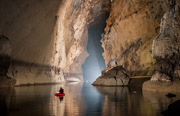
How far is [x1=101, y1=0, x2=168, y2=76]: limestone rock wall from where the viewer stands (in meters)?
22.5

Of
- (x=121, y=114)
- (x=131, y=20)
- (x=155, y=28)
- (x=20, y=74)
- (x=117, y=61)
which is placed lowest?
(x=121, y=114)

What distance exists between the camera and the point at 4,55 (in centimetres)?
1741

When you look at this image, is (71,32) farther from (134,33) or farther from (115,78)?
(115,78)

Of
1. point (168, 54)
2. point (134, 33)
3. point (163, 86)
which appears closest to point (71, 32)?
point (134, 33)

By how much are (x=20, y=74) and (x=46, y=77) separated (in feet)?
20.1

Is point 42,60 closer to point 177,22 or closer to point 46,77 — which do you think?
point 46,77

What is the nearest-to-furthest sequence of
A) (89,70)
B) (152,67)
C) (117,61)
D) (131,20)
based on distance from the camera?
1. (152,67)
2. (131,20)
3. (117,61)
4. (89,70)

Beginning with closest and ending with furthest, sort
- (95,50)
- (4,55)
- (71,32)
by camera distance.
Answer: (4,55)
(71,32)
(95,50)

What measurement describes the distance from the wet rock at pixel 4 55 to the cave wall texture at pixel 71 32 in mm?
580

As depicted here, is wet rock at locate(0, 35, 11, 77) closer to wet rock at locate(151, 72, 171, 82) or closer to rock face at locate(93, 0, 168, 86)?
wet rock at locate(151, 72, 171, 82)

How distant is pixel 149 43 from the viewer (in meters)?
22.9

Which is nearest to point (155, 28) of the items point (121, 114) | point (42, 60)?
point (42, 60)

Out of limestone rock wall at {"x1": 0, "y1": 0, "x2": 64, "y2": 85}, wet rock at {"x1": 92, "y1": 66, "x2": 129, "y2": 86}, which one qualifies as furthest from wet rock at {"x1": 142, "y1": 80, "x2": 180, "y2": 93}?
limestone rock wall at {"x1": 0, "y1": 0, "x2": 64, "y2": 85}

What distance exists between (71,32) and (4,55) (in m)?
18.0
